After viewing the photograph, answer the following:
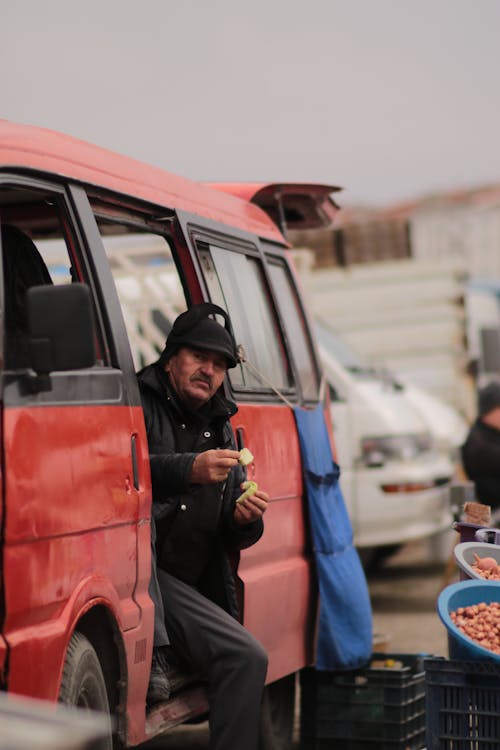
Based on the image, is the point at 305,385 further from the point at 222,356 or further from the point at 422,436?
the point at 422,436

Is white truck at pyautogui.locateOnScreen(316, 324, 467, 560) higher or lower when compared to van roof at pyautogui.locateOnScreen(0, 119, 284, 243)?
lower

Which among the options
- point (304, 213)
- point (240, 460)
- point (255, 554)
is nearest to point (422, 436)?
point (304, 213)

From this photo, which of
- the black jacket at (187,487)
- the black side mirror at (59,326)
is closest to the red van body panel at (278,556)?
the black jacket at (187,487)

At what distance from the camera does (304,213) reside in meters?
9.24

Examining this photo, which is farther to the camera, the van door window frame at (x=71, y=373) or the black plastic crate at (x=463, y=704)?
the black plastic crate at (x=463, y=704)

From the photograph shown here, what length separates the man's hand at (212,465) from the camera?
6.00 m

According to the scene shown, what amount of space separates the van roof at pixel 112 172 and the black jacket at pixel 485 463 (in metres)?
4.70

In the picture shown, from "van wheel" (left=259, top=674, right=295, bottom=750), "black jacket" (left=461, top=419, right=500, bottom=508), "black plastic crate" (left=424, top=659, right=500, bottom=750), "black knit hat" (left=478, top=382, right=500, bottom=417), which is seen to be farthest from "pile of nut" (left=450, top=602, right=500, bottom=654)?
"black knit hat" (left=478, top=382, right=500, bottom=417)

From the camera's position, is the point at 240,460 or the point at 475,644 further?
the point at 240,460

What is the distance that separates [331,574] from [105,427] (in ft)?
9.09

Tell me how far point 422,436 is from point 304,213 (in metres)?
5.19

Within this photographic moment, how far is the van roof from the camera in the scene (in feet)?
17.3

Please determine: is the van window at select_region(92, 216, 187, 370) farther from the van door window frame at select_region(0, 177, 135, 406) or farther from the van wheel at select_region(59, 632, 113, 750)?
the van wheel at select_region(59, 632, 113, 750)

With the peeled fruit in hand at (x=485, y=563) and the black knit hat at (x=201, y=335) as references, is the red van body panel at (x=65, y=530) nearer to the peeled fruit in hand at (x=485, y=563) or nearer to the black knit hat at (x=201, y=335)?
the black knit hat at (x=201, y=335)
